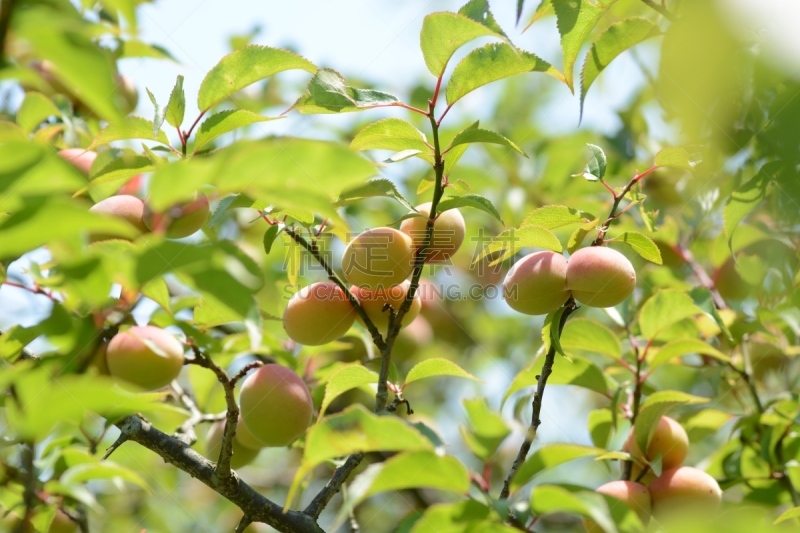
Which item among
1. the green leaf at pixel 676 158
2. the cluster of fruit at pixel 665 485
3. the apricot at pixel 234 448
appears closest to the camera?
the green leaf at pixel 676 158

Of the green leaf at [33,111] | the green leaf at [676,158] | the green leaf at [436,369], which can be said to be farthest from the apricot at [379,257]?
the green leaf at [33,111]

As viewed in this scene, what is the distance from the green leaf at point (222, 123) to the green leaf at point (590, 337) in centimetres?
62

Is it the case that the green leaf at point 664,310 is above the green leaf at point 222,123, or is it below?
below

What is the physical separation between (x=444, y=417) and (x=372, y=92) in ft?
6.13

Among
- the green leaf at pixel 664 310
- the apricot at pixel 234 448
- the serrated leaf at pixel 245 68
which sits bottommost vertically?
the apricot at pixel 234 448

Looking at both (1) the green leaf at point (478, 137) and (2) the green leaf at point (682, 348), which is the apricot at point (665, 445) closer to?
(2) the green leaf at point (682, 348)

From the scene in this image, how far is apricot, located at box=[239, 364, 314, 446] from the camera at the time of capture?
1.13 meters

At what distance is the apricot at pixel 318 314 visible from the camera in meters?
1.14

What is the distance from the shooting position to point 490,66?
37.3 inches

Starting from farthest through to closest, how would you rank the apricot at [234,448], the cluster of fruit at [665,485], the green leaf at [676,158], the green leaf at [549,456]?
the apricot at [234,448] < the cluster of fruit at [665,485] < the green leaf at [676,158] < the green leaf at [549,456]

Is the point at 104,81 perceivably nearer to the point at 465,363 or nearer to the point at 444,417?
the point at 465,363

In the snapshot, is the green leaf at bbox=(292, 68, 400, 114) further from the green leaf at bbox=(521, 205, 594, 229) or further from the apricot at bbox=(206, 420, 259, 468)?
the apricot at bbox=(206, 420, 259, 468)

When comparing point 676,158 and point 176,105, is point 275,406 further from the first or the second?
point 676,158

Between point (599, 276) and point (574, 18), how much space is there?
343mm
